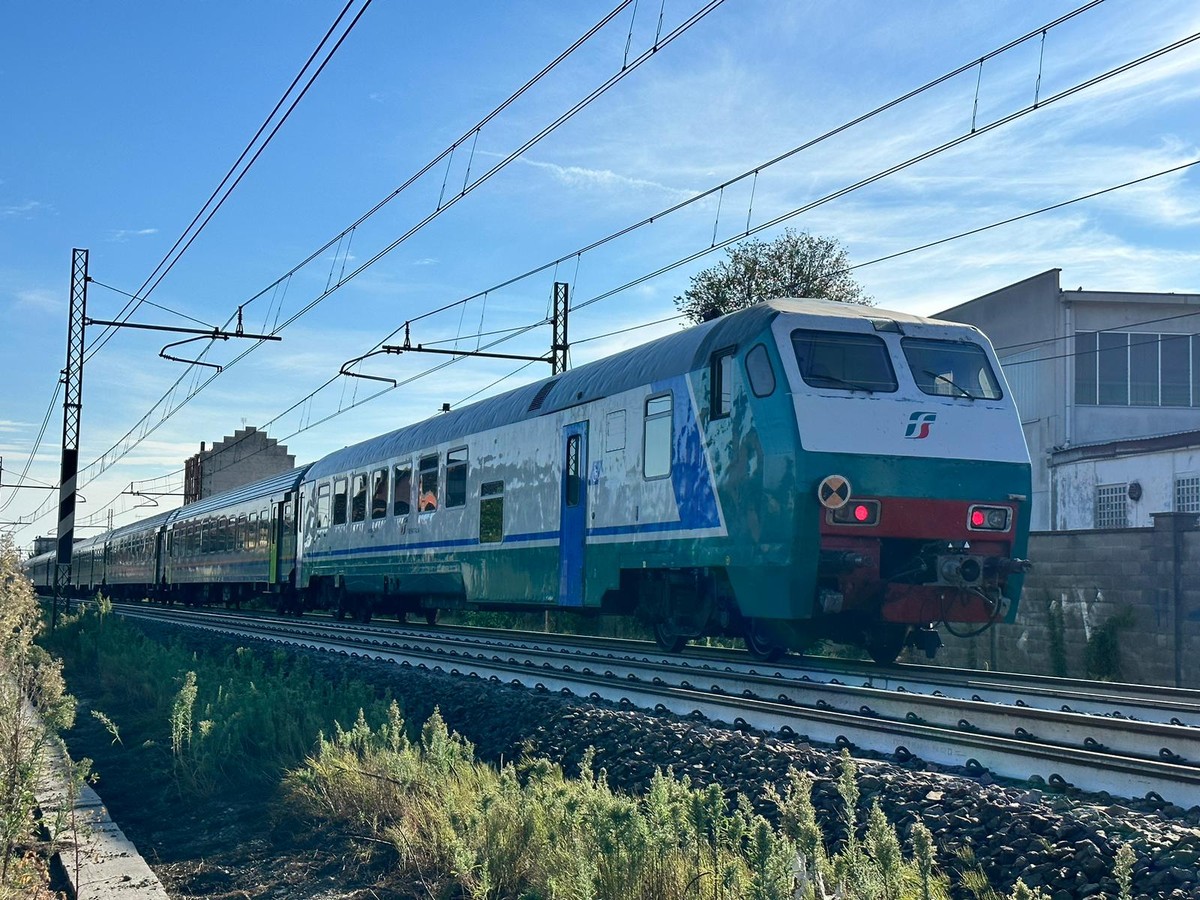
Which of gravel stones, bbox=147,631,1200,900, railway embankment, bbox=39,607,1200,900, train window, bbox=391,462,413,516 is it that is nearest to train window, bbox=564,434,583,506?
railway embankment, bbox=39,607,1200,900

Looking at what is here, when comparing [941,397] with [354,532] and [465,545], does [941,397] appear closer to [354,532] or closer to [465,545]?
[465,545]

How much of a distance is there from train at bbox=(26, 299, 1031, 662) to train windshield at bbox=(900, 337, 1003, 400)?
0.07 feet

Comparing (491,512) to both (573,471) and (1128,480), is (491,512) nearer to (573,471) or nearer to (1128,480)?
(573,471)

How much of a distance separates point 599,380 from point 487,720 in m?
6.01

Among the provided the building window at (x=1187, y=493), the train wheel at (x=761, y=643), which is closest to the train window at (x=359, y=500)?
the train wheel at (x=761, y=643)

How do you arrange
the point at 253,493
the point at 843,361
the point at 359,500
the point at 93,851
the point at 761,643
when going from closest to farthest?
1. the point at 93,851
2. the point at 843,361
3. the point at 761,643
4. the point at 359,500
5. the point at 253,493

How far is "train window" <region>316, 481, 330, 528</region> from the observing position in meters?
23.9

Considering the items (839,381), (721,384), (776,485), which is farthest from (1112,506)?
(776,485)

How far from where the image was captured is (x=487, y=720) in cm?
871

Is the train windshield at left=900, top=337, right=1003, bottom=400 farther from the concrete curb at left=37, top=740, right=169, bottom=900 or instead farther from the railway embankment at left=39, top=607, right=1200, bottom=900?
the concrete curb at left=37, top=740, right=169, bottom=900

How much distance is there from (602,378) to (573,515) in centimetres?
165

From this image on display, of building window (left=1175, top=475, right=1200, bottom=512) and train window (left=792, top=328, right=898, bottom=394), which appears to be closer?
train window (left=792, top=328, right=898, bottom=394)

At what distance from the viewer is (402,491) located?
19.6 m

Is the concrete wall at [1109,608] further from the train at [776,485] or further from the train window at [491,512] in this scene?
the train window at [491,512]
